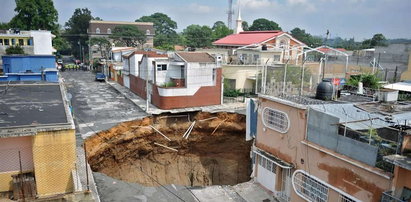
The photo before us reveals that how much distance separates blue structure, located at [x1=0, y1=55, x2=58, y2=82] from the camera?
28.0 metres

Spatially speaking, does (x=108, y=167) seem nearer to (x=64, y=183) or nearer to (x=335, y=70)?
(x=64, y=183)

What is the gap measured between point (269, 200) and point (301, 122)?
4108 millimetres

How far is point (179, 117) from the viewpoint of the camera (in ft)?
82.4

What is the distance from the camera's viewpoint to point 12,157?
31.9 feet

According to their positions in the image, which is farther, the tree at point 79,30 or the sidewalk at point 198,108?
the tree at point 79,30

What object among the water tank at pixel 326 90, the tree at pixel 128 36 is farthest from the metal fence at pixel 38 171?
the tree at pixel 128 36

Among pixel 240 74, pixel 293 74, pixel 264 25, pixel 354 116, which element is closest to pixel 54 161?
pixel 354 116

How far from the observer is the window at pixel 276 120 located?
538 inches

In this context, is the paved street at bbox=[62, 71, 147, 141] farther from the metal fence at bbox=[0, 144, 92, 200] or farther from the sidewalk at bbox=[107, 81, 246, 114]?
the metal fence at bbox=[0, 144, 92, 200]

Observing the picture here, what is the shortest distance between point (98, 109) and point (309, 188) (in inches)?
789

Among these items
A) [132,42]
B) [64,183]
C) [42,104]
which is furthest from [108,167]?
[132,42]

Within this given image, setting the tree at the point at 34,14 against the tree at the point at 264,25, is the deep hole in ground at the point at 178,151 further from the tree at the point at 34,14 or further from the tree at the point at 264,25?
the tree at the point at 264,25

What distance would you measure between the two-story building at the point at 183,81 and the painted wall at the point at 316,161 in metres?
11.9

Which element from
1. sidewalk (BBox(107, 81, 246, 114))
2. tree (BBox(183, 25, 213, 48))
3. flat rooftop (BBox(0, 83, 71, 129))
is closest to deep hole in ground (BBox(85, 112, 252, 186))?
sidewalk (BBox(107, 81, 246, 114))
